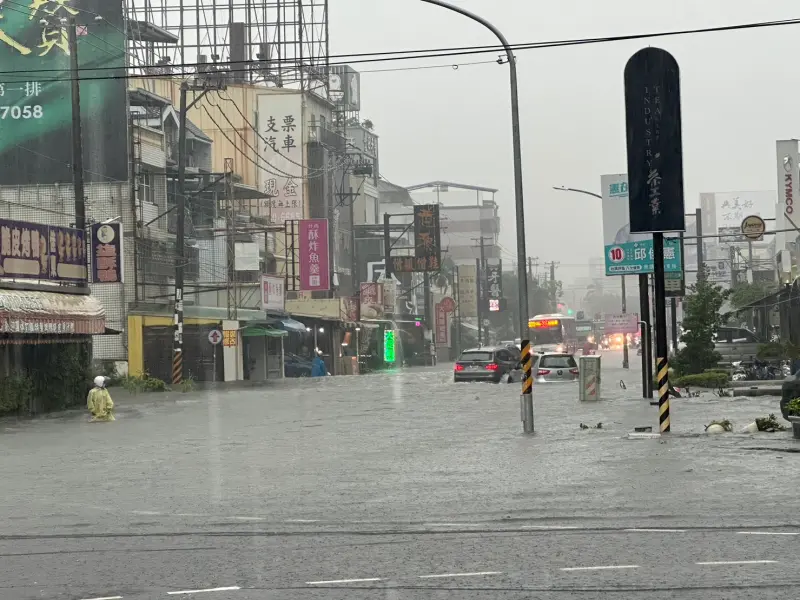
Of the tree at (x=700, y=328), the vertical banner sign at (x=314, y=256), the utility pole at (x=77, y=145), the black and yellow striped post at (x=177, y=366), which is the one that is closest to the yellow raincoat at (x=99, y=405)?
the utility pole at (x=77, y=145)

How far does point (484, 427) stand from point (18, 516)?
14.7 m

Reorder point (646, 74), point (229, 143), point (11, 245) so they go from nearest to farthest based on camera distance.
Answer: point (646, 74)
point (11, 245)
point (229, 143)

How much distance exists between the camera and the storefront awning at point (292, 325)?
68188mm

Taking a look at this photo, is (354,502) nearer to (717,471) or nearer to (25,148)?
(717,471)

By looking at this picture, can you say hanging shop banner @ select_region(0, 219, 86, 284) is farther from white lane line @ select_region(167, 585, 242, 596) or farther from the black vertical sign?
white lane line @ select_region(167, 585, 242, 596)

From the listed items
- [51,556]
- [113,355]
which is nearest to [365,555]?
[51,556]

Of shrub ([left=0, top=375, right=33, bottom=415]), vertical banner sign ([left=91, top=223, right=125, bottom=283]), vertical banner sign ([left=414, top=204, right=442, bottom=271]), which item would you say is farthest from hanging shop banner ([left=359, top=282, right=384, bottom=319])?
shrub ([left=0, top=375, right=33, bottom=415])

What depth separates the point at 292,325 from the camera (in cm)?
6912

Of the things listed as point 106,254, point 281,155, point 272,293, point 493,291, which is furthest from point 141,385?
point 493,291

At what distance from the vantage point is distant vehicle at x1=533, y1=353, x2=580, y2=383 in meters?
50.0

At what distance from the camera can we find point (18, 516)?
14.4m

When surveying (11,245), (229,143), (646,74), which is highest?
(229,143)

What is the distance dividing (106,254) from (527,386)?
2293 cm

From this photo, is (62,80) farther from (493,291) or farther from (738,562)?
(493,291)
